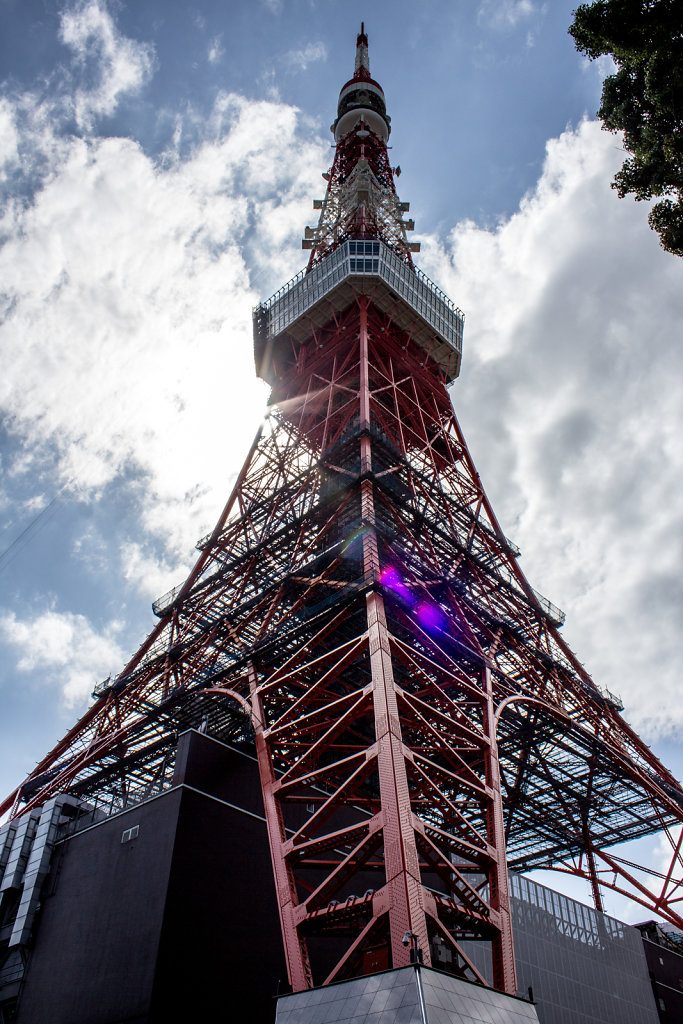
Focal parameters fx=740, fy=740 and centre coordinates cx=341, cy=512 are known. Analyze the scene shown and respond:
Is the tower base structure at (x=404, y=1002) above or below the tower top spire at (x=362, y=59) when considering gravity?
below

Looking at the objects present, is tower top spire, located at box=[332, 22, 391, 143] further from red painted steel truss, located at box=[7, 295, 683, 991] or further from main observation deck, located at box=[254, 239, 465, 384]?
red painted steel truss, located at box=[7, 295, 683, 991]

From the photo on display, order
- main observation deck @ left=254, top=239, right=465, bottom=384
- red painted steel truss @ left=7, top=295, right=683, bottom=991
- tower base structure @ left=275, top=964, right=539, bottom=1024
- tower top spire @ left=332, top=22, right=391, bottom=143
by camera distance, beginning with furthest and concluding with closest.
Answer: tower top spire @ left=332, top=22, right=391, bottom=143, main observation deck @ left=254, top=239, right=465, bottom=384, red painted steel truss @ left=7, top=295, right=683, bottom=991, tower base structure @ left=275, top=964, right=539, bottom=1024

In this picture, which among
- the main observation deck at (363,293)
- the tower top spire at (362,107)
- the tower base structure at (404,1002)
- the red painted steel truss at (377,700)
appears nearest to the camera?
the tower base structure at (404,1002)

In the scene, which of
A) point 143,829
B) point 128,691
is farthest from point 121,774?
point 143,829

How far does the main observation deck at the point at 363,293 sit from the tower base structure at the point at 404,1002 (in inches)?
1331

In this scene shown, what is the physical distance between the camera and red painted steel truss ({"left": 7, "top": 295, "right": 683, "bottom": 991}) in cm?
1507

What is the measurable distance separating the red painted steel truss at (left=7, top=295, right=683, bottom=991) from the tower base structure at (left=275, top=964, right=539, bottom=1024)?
0.46m

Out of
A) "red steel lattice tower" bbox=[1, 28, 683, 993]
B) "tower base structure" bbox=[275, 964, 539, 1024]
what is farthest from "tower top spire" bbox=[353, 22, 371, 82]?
"tower base structure" bbox=[275, 964, 539, 1024]

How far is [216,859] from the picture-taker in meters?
19.0

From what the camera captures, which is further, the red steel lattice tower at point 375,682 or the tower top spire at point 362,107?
the tower top spire at point 362,107

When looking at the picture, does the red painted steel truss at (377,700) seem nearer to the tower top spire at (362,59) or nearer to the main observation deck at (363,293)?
the main observation deck at (363,293)

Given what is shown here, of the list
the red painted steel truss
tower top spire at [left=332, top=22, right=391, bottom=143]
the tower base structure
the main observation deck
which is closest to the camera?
the tower base structure

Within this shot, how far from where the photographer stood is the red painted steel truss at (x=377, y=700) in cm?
1507

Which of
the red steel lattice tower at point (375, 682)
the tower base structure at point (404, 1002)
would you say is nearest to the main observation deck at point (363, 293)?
the red steel lattice tower at point (375, 682)
